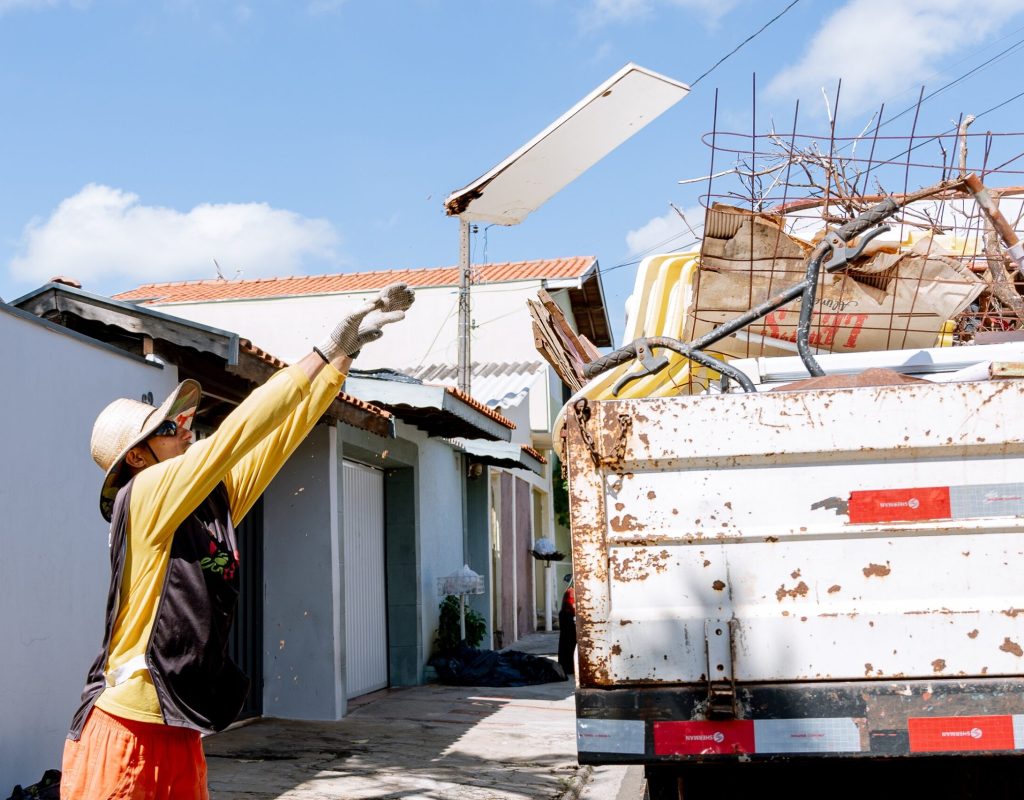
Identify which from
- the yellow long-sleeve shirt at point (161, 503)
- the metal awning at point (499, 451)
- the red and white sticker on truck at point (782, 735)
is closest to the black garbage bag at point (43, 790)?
the red and white sticker on truck at point (782, 735)

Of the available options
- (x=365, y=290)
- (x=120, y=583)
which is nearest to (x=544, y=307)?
(x=120, y=583)

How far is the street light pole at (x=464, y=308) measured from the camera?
16.7 metres

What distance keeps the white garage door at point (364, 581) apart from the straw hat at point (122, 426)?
8.02 m

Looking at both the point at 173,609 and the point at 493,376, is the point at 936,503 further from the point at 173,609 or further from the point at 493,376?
the point at 493,376

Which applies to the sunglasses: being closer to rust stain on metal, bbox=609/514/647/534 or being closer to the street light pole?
rust stain on metal, bbox=609/514/647/534

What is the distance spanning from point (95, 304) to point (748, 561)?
4.92m

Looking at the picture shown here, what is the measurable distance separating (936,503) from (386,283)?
18852 mm

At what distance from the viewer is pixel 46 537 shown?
6.30 m

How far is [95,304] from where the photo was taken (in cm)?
718

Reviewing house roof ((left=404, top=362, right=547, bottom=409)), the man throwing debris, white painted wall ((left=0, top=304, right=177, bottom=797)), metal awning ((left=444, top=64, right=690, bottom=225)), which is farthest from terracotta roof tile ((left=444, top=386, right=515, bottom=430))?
the man throwing debris

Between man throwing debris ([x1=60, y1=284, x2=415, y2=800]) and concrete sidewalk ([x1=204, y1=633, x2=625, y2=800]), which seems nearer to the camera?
man throwing debris ([x1=60, y1=284, x2=415, y2=800])

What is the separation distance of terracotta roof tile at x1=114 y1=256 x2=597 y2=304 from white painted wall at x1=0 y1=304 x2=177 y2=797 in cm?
1547

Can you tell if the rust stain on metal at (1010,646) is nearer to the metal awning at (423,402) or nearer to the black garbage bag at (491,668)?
the metal awning at (423,402)

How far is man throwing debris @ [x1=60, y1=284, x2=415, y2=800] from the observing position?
2664mm
